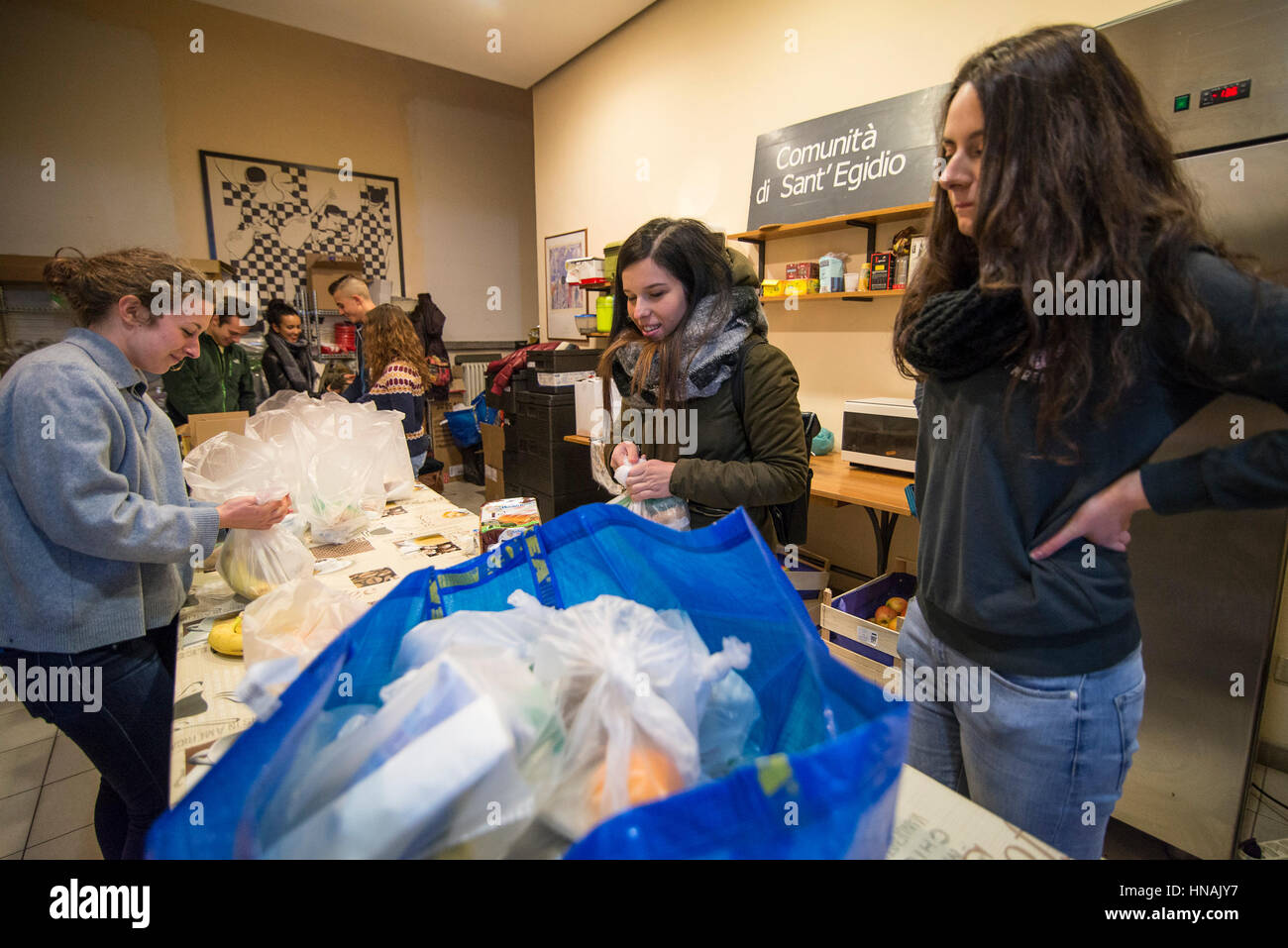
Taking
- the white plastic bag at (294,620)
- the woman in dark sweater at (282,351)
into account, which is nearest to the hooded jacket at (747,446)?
the white plastic bag at (294,620)

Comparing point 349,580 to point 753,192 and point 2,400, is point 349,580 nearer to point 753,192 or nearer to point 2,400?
point 2,400

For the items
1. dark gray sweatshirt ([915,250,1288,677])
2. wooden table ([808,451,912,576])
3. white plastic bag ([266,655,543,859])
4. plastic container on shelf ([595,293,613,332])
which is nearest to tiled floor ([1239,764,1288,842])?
wooden table ([808,451,912,576])

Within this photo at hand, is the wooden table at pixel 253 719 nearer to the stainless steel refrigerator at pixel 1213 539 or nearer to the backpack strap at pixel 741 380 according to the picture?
the backpack strap at pixel 741 380

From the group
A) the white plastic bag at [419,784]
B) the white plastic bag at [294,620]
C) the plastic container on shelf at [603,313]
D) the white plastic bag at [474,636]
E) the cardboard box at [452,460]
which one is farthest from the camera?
the cardboard box at [452,460]

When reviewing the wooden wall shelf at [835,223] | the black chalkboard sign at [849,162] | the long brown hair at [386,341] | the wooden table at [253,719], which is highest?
the black chalkboard sign at [849,162]

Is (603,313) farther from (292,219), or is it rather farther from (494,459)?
(292,219)

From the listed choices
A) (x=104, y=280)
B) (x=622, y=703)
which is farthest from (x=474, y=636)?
(x=104, y=280)

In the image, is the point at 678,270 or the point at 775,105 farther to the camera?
the point at 775,105

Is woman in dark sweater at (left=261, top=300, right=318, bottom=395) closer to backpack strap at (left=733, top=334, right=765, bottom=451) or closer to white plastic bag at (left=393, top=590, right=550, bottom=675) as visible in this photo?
backpack strap at (left=733, top=334, right=765, bottom=451)

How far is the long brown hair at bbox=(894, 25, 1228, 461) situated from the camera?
750 mm

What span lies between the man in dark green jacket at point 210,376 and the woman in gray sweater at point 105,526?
286cm

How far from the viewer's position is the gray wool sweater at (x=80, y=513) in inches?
41.8

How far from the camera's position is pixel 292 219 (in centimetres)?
537

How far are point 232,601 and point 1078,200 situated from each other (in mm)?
1752
